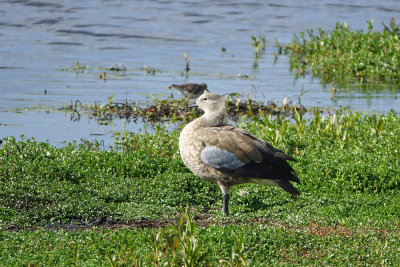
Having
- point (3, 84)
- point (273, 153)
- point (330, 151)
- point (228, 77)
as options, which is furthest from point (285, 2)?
point (273, 153)

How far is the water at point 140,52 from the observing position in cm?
1533

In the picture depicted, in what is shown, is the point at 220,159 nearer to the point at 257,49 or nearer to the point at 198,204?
the point at 198,204

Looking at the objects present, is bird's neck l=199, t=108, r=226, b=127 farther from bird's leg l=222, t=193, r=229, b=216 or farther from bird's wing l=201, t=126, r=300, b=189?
bird's leg l=222, t=193, r=229, b=216

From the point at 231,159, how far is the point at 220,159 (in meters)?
0.13

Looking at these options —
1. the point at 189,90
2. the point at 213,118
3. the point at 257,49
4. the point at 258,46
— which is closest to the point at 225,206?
Result: the point at 213,118

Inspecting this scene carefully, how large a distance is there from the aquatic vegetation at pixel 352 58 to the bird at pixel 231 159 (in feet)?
31.5

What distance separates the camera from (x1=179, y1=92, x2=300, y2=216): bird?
28.4 ft

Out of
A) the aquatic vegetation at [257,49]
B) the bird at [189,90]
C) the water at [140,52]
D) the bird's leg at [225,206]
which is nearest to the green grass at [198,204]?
the bird's leg at [225,206]

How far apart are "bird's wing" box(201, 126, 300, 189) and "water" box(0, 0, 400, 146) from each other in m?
4.30

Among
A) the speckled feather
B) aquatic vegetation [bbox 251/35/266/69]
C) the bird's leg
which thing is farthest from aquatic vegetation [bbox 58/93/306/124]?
aquatic vegetation [bbox 251/35/266/69]

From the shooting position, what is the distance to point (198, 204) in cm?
947

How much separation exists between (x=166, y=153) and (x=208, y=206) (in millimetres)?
1853

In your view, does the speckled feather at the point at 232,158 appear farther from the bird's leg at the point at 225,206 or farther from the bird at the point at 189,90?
the bird at the point at 189,90

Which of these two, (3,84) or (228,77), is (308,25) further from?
(3,84)
